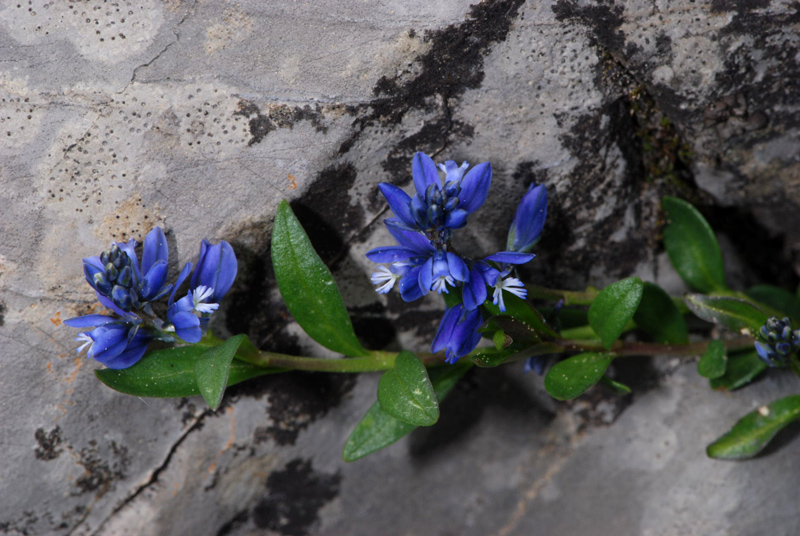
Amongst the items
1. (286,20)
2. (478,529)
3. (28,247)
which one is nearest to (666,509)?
(478,529)

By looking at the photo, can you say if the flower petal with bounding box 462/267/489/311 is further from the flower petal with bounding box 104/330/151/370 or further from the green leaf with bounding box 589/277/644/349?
the flower petal with bounding box 104/330/151/370

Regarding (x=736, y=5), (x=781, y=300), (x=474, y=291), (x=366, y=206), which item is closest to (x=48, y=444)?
(x=366, y=206)

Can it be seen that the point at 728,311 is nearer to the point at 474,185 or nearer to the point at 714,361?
the point at 714,361

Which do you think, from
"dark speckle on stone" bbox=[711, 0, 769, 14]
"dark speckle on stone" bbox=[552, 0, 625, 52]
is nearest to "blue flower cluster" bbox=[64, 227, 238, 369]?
"dark speckle on stone" bbox=[552, 0, 625, 52]

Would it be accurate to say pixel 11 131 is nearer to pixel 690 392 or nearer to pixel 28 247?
pixel 28 247

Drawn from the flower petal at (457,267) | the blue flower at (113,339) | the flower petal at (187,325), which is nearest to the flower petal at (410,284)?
the flower petal at (457,267)

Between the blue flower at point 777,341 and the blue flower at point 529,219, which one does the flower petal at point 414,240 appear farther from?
the blue flower at point 777,341

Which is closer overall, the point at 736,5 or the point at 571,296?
the point at 736,5
